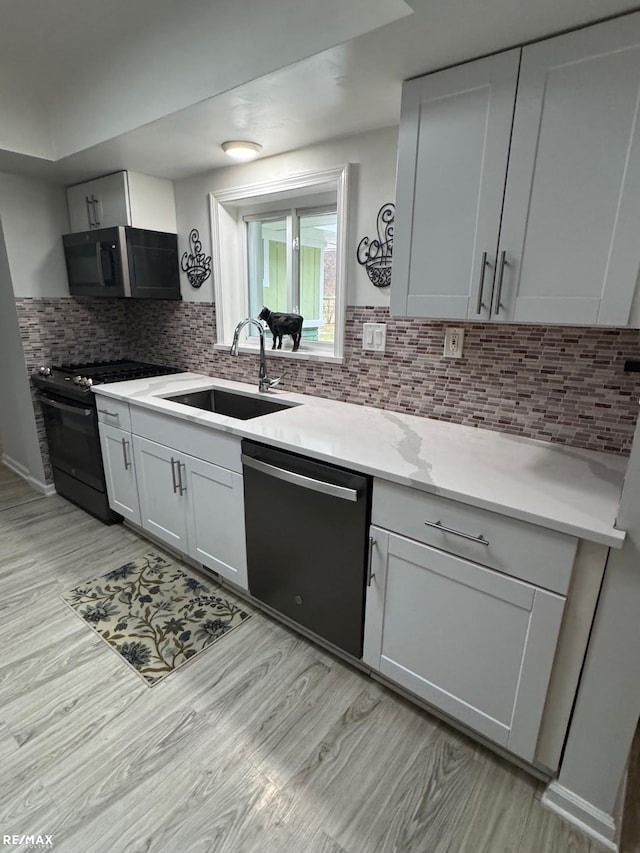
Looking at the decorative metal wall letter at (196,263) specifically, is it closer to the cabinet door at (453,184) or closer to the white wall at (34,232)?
the white wall at (34,232)

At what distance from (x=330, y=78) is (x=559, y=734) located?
2.12m

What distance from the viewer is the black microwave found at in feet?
8.59

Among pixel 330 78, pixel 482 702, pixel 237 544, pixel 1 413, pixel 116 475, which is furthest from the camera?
pixel 1 413

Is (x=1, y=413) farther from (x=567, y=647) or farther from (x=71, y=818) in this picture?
(x=567, y=647)

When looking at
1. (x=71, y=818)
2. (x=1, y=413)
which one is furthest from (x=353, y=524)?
(x=1, y=413)

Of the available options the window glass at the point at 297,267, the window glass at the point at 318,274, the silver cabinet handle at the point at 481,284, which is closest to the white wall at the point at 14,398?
the window glass at the point at 297,267

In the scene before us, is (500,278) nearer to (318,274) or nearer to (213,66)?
(213,66)

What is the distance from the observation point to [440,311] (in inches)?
59.2

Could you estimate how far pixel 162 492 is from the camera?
2291mm

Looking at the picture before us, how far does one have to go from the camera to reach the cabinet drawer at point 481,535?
1103mm

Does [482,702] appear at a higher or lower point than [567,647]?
lower

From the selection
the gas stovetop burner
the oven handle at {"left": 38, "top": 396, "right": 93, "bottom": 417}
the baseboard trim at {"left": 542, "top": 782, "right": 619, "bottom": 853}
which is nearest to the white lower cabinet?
the oven handle at {"left": 38, "top": 396, "right": 93, "bottom": 417}

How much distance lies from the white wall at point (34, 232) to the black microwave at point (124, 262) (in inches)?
4.1

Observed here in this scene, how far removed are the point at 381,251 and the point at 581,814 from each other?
2064mm
